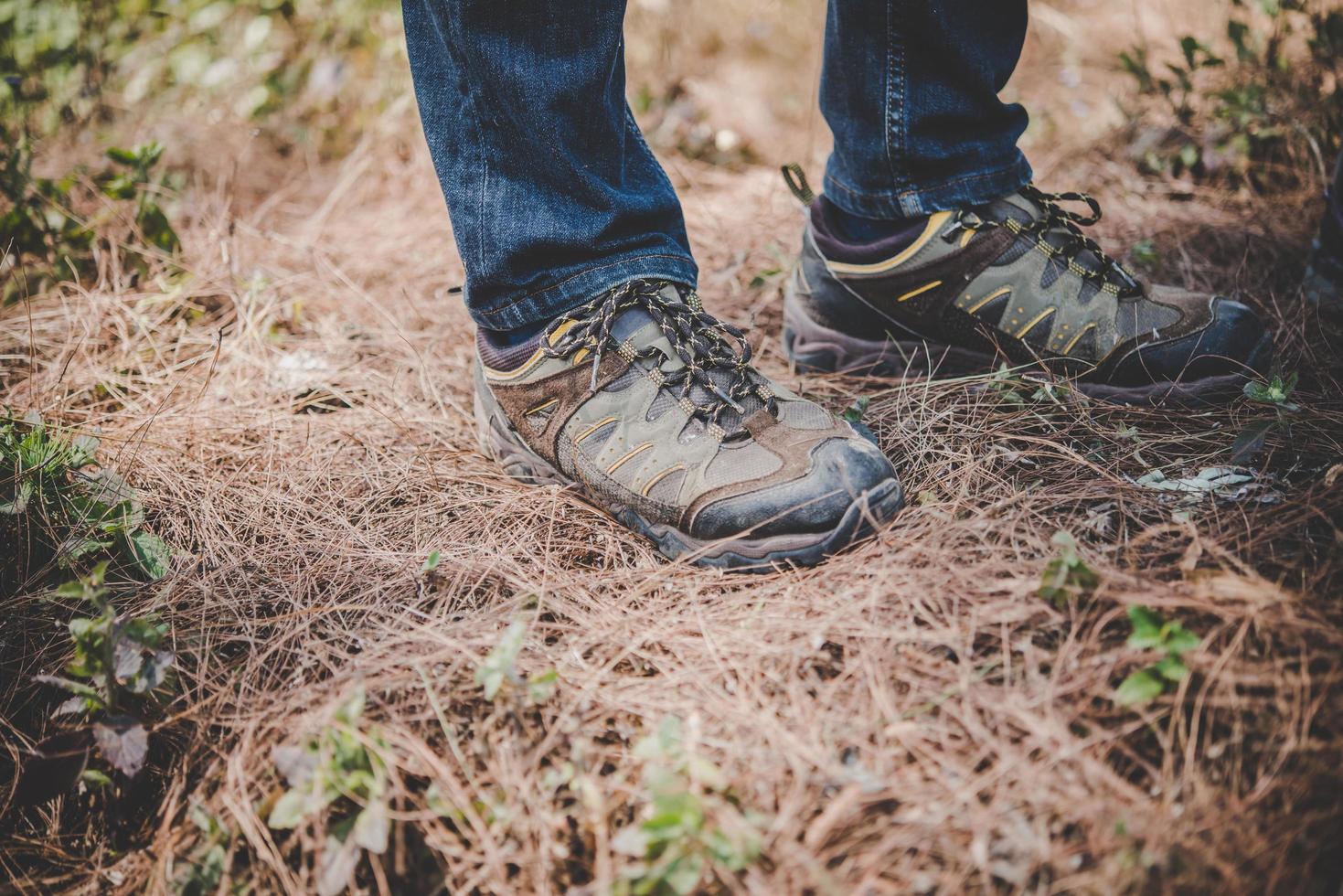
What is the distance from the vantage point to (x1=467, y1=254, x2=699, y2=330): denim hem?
1.31m

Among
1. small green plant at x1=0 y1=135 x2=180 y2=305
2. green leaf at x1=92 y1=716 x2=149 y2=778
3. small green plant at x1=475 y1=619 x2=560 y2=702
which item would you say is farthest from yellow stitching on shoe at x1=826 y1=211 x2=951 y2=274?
small green plant at x1=0 y1=135 x2=180 y2=305

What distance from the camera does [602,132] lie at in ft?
4.14

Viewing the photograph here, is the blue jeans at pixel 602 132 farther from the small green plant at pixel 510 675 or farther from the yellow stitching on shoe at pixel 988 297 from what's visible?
the small green plant at pixel 510 675

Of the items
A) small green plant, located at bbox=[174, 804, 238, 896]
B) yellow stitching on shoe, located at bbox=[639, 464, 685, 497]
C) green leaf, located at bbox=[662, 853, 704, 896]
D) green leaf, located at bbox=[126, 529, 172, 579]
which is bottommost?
small green plant, located at bbox=[174, 804, 238, 896]

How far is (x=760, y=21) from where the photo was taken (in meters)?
4.03

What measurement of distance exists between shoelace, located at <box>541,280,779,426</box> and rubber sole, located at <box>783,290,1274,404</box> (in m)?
0.42

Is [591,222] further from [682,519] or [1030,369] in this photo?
[1030,369]

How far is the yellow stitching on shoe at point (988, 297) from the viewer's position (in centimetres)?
150

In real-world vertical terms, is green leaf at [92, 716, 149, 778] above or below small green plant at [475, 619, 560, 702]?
below

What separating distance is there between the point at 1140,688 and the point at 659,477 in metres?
0.72

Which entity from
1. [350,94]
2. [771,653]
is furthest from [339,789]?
[350,94]

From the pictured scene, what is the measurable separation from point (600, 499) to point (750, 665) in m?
0.46

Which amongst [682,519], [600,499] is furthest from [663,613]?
[600,499]

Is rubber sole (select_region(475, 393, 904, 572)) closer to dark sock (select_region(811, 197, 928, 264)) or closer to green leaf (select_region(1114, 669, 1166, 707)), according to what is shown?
green leaf (select_region(1114, 669, 1166, 707))
